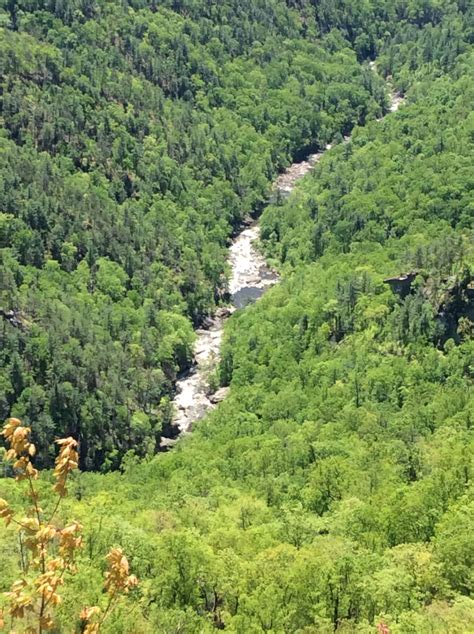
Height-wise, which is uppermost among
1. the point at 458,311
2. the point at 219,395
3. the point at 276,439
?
the point at 458,311

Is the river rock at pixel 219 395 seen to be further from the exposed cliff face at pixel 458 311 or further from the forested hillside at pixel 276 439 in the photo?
the exposed cliff face at pixel 458 311

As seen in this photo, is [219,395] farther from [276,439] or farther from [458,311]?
[458,311]

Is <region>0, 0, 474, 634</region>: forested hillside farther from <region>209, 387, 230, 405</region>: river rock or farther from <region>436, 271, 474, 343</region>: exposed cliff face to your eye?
<region>209, 387, 230, 405</region>: river rock

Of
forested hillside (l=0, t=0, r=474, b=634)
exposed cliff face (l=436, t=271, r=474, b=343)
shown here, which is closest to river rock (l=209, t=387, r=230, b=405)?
forested hillside (l=0, t=0, r=474, b=634)

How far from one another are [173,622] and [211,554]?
13212 millimetres

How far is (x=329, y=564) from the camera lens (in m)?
63.8

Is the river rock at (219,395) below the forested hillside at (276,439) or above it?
below

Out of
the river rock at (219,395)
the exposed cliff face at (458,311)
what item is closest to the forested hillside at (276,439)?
the exposed cliff face at (458,311)

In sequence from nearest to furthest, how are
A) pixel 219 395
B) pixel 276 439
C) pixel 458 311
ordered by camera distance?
pixel 276 439 < pixel 458 311 < pixel 219 395

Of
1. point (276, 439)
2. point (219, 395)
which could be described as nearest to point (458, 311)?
point (276, 439)

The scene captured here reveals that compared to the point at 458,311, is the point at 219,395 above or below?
below

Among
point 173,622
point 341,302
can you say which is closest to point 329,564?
point 173,622

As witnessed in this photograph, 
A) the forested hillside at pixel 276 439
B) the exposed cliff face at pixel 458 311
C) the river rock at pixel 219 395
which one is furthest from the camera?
the river rock at pixel 219 395

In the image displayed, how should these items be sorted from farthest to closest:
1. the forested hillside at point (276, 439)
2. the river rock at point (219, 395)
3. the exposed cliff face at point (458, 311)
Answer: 1. the river rock at point (219, 395)
2. the exposed cliff face at point (458, 311)
3. the forested hillside at point (276, 439)
